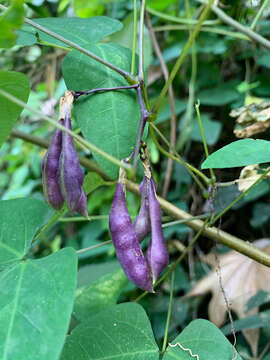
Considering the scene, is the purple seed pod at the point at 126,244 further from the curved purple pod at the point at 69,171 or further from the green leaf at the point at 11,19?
the green leaf at the point at 11,19

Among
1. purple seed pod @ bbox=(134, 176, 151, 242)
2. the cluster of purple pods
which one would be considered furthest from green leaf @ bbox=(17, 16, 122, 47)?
purple seed pod @ bbox=(134, 176, 151, 242)

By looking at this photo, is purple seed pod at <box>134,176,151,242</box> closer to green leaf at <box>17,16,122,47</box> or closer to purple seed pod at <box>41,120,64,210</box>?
purple seed pod at <box>41,120,64,210</box>

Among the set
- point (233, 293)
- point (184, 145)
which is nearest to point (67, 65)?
point (233, 293)

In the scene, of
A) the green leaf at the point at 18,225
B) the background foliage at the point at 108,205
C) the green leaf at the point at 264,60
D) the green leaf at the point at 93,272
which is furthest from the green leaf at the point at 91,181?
the green leaf at the point at 264,60

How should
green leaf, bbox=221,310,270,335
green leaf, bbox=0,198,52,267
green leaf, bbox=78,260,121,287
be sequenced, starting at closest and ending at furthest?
green leaf, bbox=0,198,52,267, green leaf, bbox=221,310,270,335, green leaf, bbox=78,260,121,287

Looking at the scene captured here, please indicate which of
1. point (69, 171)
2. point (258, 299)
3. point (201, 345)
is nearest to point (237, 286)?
point (258, 299)

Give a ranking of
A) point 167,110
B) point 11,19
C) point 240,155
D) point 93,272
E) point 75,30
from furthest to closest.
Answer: point 167,110
point 93,272
point 75,30
point 240,155
point 11,19

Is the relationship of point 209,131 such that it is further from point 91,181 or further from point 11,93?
point 11,93
